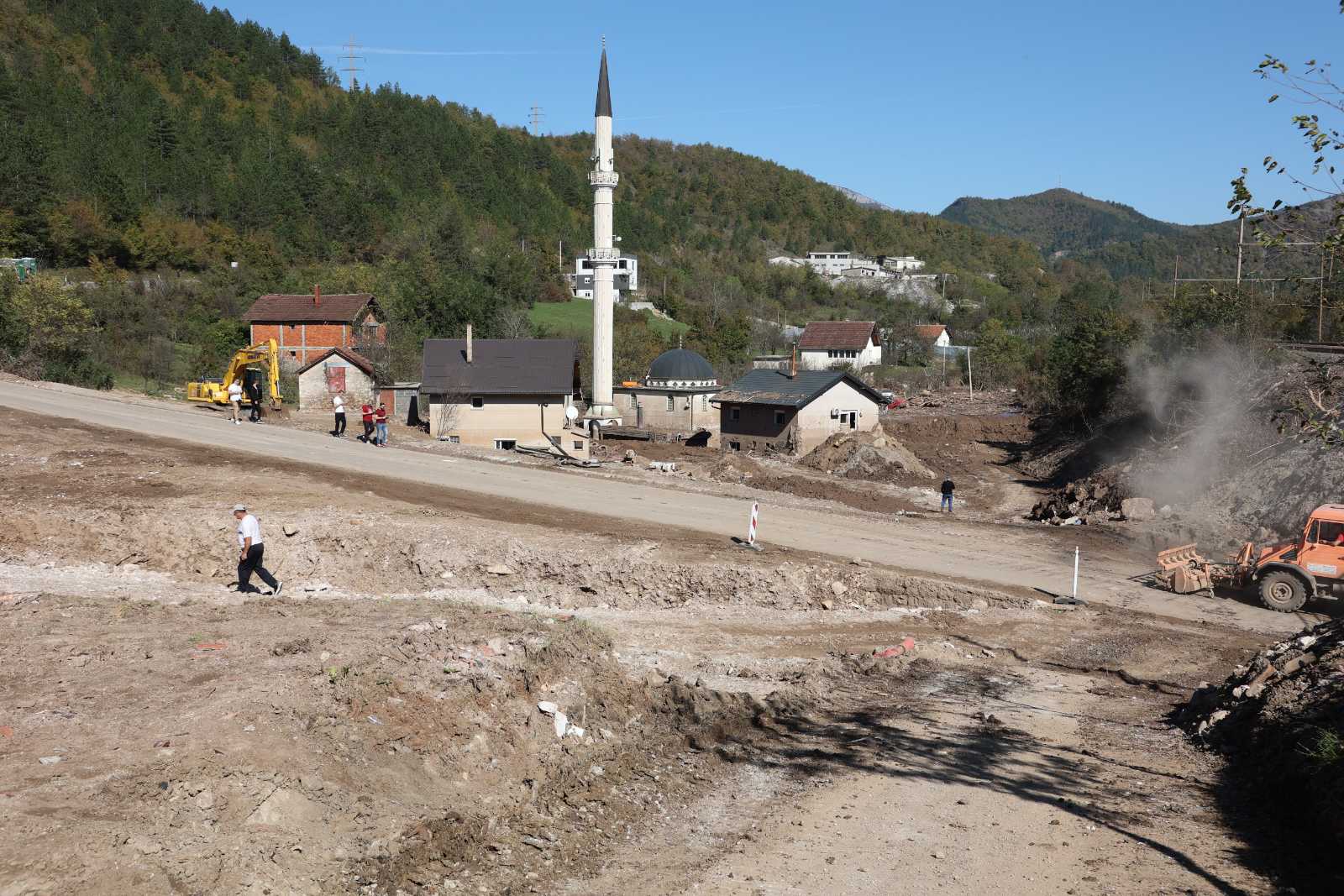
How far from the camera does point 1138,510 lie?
3011 cm

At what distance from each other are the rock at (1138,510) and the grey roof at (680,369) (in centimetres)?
3127

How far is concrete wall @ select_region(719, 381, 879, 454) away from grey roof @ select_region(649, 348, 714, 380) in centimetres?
669

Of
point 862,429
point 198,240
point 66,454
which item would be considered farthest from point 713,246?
point 66,454

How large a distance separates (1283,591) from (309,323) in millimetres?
64193

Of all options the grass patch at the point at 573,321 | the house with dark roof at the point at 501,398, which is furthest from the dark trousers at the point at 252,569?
the grass patch at the point at 573,321

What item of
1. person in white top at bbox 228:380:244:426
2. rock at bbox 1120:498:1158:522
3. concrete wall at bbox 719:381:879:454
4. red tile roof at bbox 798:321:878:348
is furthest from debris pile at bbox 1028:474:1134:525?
red tile roof at bbox 798:321:878:348

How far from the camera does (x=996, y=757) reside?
1195cm

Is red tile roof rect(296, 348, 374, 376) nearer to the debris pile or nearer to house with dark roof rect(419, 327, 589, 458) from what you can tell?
house with dark roof rect(419, 327, 589, 458)

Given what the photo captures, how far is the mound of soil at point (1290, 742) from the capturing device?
9344 mm

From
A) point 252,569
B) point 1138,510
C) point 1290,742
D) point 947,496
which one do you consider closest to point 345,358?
point 947,496

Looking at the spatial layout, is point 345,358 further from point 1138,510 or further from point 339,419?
point 1138,510

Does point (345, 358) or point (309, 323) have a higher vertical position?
point (309, 323)

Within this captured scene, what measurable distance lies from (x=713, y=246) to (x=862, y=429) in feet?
459

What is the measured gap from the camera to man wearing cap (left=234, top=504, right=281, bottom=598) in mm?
16844
